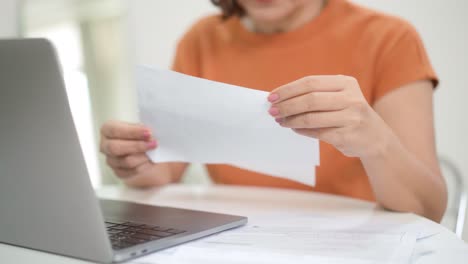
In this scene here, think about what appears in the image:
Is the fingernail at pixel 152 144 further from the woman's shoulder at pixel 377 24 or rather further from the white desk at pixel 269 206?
the woman's shoulder at pixel 377 24

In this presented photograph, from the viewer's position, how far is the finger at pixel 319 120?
0.64 m

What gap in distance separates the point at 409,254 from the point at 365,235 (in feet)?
0.31

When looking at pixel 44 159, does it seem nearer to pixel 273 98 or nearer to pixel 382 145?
pixel 273 98

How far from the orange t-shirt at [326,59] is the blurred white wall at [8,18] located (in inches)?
31.0

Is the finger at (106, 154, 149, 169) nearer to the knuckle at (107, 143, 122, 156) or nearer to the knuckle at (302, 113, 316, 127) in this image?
the knuckle at (107, 143, 122, 156)

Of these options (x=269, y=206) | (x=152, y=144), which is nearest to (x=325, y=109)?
(x=269, y=206)

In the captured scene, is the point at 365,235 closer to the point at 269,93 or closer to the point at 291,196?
the point at 269,93

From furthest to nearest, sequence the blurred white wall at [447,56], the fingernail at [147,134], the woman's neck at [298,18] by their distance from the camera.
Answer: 1. the blurred white wall at [447,56]
2. the woman's neck at [298,18]
3. the fingernail at [147,134]

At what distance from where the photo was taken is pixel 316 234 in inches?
25.3

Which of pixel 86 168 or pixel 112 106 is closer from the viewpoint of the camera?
pixel 86 168

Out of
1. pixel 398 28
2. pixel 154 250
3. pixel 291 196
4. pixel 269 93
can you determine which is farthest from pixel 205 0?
pixel 154 250

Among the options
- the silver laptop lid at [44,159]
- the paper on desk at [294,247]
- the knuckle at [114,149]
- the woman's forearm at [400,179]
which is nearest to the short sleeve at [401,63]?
the woman's forearm at [400,179]

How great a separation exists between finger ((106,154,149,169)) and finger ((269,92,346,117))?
0.37 m

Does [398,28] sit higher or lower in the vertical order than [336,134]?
higher
